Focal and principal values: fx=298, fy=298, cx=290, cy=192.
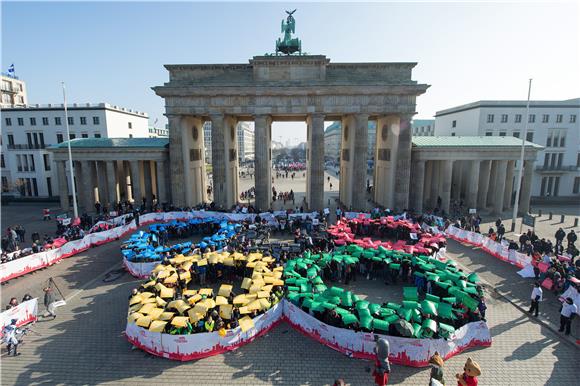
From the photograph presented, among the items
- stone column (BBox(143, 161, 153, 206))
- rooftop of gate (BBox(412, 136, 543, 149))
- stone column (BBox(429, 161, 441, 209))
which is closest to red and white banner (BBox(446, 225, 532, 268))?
rooftop of gate (BBox(412, 136, 543, 149))

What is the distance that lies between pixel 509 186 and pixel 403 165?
1517 centimetres

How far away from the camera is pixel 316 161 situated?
34281 mm

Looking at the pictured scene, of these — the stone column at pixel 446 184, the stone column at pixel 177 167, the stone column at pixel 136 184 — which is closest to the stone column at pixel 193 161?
the stone column at pixel 177 167

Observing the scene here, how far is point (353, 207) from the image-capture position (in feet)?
114

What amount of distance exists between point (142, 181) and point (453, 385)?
41.2 meters

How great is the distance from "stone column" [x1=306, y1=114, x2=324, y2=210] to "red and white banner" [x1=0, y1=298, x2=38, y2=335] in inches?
1029

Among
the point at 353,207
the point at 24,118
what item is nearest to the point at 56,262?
the point at 353,207

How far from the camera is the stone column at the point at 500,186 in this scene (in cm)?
3553

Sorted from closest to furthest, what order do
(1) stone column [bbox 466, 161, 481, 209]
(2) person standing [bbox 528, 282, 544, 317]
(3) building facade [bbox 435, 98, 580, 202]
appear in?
(2) person standing [bbox 528, 282, 544, 317] → (1) stone column [bbox 466, 161, 481, 209] → (3) building facade [bbox 435, 98, 580, 202]

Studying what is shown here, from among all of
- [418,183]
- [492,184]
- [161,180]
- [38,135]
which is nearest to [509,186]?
[492,184]

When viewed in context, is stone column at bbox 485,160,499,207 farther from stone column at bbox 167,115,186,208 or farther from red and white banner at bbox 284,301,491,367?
stone column at bbox 167,115,186,208

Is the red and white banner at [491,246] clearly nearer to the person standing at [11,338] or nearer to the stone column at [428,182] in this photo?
the stone column at [428,182]

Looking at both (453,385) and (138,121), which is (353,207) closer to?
(453,385)

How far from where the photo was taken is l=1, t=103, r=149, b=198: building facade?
155 ft
